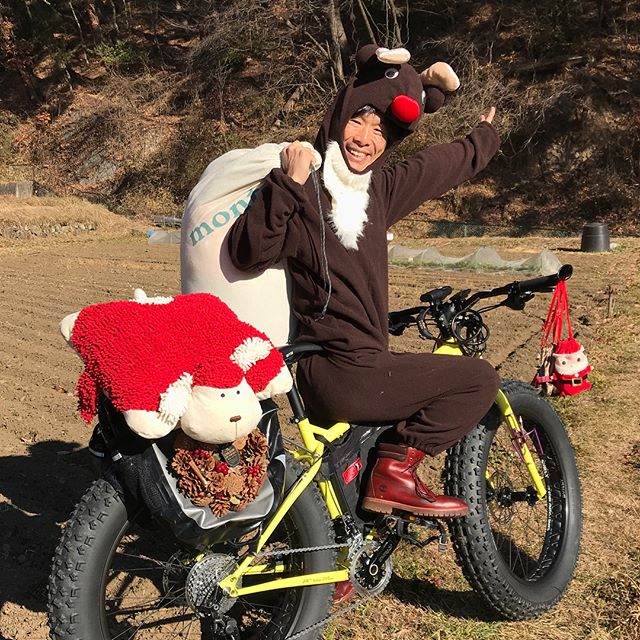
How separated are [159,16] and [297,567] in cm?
3727

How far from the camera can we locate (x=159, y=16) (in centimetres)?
Result: 3581

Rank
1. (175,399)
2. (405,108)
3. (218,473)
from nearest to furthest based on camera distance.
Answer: (175,399), (218,473), (405,108)

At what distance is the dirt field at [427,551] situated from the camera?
9.66 ft

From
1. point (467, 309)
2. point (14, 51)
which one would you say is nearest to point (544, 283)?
point (467, 309)

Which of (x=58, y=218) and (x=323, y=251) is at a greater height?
(x=323, y=251)

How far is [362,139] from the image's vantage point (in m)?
2.83

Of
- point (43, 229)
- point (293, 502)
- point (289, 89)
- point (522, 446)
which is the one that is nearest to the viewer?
point (293, 502)

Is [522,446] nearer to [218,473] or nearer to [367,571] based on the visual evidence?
[367,571]

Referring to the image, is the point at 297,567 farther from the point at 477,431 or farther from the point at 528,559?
the point at 528,559

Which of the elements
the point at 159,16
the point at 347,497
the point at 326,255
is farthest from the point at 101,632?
the point at 159,16

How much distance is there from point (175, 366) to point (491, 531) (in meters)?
1.49

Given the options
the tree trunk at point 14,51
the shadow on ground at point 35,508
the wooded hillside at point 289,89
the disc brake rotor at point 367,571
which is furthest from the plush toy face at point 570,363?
the tree trunk at point 14,51

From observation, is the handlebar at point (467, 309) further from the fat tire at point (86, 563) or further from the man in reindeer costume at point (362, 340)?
the fat tire at point (86, 563)

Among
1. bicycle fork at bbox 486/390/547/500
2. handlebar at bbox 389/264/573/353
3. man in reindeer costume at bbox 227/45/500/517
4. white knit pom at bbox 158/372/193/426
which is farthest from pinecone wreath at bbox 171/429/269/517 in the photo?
bicycle fork at bbox 486/390/547/500
